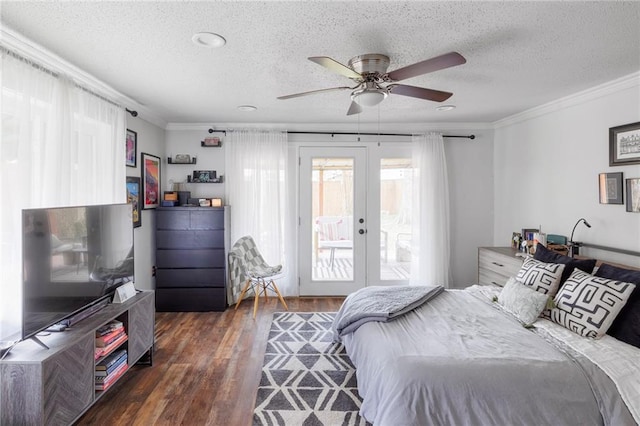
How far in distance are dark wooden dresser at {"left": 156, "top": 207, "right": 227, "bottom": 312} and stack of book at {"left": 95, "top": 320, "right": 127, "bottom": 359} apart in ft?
5.28

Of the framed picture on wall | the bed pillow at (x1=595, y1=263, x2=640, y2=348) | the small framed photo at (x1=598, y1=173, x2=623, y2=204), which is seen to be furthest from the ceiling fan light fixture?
the framed picture on wall

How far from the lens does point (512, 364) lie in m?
1.72

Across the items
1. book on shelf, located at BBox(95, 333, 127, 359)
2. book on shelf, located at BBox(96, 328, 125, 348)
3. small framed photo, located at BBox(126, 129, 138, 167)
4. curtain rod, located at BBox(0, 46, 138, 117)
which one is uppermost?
curtain rod, located at BBox(0, 46, 138, 117)

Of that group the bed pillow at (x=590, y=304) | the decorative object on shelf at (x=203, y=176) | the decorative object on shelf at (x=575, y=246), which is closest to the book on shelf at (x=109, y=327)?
the decorative object on shelf at (x=203, y=176)

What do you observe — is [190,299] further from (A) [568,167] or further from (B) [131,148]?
(A) [568,167]

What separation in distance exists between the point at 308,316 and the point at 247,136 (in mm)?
2510

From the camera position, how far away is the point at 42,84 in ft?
7.30

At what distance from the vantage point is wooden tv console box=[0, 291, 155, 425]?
1.65 m

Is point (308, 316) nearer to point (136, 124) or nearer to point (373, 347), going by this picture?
point (373, 347)

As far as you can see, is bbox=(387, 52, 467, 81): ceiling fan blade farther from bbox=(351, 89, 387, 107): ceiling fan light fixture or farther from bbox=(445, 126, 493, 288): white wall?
bbox=(445, 126, 493, 288): white wall

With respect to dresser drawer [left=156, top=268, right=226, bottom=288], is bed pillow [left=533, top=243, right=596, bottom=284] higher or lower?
higher

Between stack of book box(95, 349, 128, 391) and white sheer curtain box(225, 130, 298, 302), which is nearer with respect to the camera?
stack of book box(95, 349, 128, 391)

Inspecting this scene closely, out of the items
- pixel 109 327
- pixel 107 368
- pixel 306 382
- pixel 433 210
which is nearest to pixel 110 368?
pixel 107 368

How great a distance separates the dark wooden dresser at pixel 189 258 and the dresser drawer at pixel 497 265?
10.6 feet
